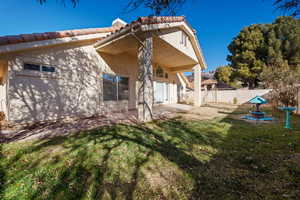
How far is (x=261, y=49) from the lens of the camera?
55.3 feet

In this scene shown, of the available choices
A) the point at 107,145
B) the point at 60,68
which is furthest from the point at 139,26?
the point at 107,145

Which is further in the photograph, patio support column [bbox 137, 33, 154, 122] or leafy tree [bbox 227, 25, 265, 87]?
leafy tree [bbox 227, 25, 265, 87]

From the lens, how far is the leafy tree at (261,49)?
15750 mm

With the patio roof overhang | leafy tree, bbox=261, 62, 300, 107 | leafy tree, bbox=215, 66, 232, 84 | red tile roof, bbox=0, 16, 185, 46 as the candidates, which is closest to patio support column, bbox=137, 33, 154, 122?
the patio roof overhang

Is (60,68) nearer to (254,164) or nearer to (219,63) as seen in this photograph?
(254,164)

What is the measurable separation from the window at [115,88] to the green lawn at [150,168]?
13.3 ft

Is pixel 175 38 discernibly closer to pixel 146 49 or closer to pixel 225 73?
pixel 146 49

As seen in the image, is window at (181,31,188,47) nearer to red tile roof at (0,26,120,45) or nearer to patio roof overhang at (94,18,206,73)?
patio roof overhang at (94,18,206,73)

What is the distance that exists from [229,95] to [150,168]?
15.5 metres

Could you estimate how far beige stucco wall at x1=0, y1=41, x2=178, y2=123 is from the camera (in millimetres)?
4684

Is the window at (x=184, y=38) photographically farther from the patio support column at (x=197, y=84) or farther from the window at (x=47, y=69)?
the window at (x=47, y=69)

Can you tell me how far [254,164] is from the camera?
2.37 meters

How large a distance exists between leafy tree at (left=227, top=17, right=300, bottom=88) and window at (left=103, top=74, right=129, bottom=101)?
17.5 m

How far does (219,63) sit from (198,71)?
14.4 m
